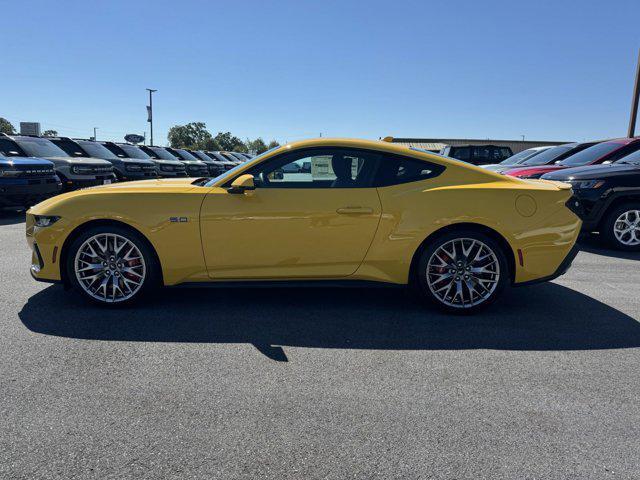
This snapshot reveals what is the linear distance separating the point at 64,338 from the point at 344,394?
2216 millimetres

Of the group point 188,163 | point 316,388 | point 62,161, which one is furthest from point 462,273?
point 188,163

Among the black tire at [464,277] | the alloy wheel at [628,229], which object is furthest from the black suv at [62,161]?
the alloy wheel at [628,229]

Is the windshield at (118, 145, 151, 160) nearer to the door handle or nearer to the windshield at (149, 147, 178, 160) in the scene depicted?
the windshield at (149, 147, 178, 160)

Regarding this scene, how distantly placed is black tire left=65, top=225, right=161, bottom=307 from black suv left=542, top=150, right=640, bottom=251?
20.3ft

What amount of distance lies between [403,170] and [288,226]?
1.12 m

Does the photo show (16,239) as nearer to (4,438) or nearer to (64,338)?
(64,338)

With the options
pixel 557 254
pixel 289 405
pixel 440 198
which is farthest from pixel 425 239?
pixel 289 405

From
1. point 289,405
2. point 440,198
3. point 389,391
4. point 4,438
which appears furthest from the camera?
point 440,198

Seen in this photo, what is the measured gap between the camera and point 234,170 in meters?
4.22

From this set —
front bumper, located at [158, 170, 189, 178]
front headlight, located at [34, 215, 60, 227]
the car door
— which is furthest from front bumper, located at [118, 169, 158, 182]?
the car door

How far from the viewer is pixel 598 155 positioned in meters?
9.23

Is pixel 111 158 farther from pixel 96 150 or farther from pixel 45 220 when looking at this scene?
pixel 45 220

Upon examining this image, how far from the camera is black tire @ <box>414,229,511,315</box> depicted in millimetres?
4117

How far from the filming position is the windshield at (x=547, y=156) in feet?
37.3
